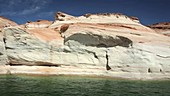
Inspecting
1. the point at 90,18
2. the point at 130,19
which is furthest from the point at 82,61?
the point at 130,19

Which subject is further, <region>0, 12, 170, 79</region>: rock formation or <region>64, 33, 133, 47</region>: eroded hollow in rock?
<region>64, 33, 133, 47</region>: eroded hollow in rock

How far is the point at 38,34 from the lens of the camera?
32625 millimetres

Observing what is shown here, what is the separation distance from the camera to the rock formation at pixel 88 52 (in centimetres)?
3092

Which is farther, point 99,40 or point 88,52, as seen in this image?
point 88,52

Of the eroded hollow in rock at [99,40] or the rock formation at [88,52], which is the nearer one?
the rock formation at [88,52]

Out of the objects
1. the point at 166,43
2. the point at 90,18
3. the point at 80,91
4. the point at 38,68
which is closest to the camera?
the point at 80,91

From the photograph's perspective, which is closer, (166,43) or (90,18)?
(166,43)

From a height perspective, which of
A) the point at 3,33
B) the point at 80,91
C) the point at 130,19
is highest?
the point at 130,19

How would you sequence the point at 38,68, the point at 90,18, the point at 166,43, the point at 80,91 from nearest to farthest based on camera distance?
1. the point at 80,91
2. the point at 38,68
3. the point at 166,43
4. the point at 90,18

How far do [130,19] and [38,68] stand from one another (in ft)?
48.0

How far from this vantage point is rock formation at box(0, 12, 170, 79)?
30922mm

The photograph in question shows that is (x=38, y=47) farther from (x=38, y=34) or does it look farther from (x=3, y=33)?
(x=3, y=33)

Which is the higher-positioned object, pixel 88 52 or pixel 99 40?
pixel 99 40

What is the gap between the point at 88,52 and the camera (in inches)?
1293
